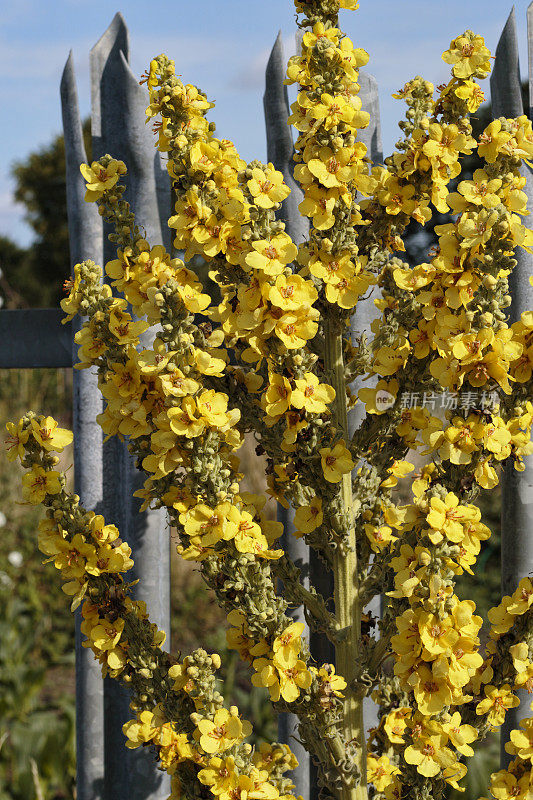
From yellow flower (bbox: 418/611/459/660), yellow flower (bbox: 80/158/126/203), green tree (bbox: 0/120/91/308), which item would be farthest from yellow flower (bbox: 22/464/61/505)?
green tree (bbox: 0/120/91/308)

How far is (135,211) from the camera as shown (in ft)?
5.61

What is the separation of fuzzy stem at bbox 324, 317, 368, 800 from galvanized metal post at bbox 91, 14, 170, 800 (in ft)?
2.00

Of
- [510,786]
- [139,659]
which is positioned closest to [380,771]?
[510,786]

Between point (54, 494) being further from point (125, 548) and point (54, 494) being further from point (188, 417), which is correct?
point (188, 417)

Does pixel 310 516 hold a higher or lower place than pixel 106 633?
higher

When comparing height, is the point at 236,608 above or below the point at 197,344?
below

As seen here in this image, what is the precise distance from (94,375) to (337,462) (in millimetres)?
772

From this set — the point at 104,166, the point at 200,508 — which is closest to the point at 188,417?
the point at 200,508

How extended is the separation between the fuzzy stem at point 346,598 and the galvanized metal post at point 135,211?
2.00 ft

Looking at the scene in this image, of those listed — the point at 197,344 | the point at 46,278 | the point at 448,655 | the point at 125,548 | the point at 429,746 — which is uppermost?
the point at 46,278

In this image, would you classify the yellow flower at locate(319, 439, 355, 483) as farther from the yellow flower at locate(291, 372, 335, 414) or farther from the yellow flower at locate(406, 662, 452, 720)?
Result: the yellow flower at locate(406, 662, 452, 720)

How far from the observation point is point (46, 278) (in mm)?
15281

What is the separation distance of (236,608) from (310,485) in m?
0.22

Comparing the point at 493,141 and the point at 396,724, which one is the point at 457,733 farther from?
the point at 493,141
